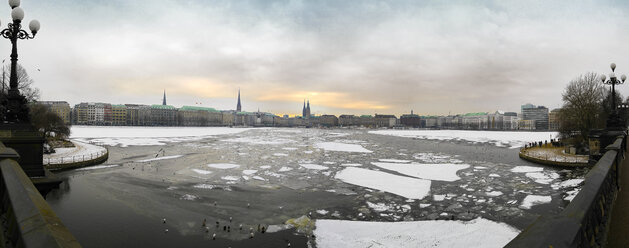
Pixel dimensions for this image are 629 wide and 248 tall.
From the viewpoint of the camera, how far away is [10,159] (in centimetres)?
677

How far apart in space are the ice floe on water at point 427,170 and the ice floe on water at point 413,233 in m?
10.6

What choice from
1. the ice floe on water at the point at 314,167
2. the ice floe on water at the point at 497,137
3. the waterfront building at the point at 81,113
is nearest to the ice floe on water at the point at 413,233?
the ice floe on water at the point at 314,167

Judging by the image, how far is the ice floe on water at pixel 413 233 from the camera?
1083 cm

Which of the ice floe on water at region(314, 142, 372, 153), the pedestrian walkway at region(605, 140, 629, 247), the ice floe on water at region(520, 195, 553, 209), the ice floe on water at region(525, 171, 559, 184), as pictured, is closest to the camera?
the pedestrian walkway at region(605, 140, 629, 247)

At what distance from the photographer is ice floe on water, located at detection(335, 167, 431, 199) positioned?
60.8 feet

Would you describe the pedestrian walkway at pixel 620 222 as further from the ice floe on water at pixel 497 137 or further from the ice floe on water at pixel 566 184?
the ice floe on water at pixel 497 137

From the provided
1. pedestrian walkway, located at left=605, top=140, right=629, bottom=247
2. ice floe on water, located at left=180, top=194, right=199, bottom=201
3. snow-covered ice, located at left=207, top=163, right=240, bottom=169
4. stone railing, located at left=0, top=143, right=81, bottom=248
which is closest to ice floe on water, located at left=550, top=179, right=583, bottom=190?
pedestrian walkway, located at left=605, top=140, right=629, bottom=247

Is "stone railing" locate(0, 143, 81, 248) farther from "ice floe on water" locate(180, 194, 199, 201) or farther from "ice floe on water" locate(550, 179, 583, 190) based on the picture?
"ice floe on water" locate(550, 179, 583, 190)

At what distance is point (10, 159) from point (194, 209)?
8935 mm

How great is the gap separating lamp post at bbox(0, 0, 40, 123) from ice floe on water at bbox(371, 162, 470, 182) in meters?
23.8

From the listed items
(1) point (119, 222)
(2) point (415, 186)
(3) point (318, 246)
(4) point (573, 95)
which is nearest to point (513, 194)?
(2) point (415, 186)

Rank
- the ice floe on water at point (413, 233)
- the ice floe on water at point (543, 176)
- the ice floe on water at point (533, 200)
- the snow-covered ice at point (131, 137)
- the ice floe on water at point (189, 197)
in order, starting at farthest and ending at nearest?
the snow-covered ice at point (131, 137) → the ice floe on water at point (543, 176) → the ice floe on water at point (189, 197) → the ice floe on water at point (533, 200) → the ice floe on water at point (413, 233)

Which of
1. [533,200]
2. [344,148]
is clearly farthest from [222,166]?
[344,148]

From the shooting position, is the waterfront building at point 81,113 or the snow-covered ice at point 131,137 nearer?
the snow-covered ice at point 131,137
